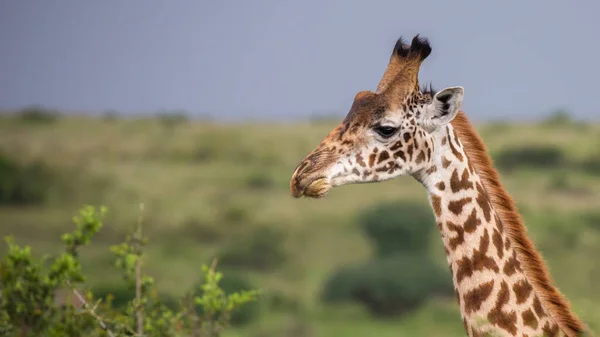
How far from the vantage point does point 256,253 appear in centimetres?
3981

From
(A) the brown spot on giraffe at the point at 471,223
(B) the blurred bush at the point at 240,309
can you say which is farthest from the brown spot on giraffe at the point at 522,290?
(B) the blurred bush at the point at 240,309

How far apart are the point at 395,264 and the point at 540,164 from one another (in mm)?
12329

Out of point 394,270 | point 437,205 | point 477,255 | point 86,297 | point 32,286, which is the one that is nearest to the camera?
point 477,255

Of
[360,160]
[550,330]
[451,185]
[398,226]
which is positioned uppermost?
[360,160]

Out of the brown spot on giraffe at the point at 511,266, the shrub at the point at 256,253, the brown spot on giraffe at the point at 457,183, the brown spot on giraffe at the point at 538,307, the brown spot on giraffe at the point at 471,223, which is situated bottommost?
the shrub at the point at 256,253

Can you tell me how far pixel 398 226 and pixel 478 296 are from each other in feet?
114

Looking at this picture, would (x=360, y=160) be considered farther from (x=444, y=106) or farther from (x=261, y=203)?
(x=261, y=203)

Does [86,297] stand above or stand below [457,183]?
below

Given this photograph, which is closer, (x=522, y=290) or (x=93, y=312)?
(x=522, y=290)

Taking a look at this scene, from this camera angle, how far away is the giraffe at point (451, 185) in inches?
282

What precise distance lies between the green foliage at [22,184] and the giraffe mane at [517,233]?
4027cm

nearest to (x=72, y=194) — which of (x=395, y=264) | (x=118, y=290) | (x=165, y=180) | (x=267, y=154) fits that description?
(x=165, y=180)

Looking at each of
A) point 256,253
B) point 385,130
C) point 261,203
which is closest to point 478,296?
point 385,130

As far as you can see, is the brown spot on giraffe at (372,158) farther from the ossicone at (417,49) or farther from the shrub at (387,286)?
the shrub at (387,286)
